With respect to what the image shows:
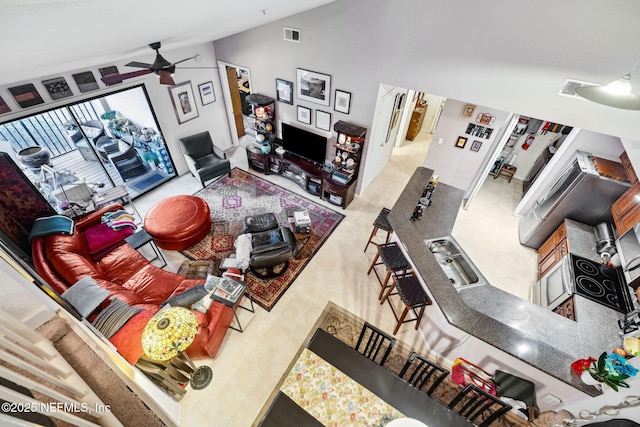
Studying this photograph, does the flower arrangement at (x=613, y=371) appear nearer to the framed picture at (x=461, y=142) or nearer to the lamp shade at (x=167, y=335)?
the lamp shade at (x=167, y=335)

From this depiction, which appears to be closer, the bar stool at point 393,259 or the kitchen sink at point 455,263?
the kitchen sink at point 455,263

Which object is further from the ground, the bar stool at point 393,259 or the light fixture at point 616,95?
the light fixture at point 616,95

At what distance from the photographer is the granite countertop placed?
265 centimetres

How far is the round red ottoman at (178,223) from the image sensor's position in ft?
14.7

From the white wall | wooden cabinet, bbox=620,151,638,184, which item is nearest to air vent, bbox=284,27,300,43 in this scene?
the white wall

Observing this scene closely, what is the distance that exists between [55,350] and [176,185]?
5228 mm

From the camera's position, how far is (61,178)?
17.2 ft

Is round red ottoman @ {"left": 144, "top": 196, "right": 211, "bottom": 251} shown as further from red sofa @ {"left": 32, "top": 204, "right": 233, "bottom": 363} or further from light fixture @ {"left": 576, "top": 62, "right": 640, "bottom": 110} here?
light fixture @ {"left": 576, "top": 62, "right": 640, "bottom": 110}

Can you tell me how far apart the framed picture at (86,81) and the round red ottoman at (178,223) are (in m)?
2.16

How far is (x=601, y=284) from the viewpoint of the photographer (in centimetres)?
348

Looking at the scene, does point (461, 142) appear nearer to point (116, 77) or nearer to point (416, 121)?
point (416, 121)

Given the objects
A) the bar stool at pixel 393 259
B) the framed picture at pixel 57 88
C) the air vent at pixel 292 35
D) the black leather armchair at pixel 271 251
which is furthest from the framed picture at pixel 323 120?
the framed picture at pixel 57 88

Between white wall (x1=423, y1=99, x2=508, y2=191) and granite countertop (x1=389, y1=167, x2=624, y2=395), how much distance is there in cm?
261

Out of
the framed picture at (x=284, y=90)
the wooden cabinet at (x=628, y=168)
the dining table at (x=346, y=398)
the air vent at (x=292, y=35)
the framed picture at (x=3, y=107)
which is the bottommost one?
the dining table at (x=346, y=398)
